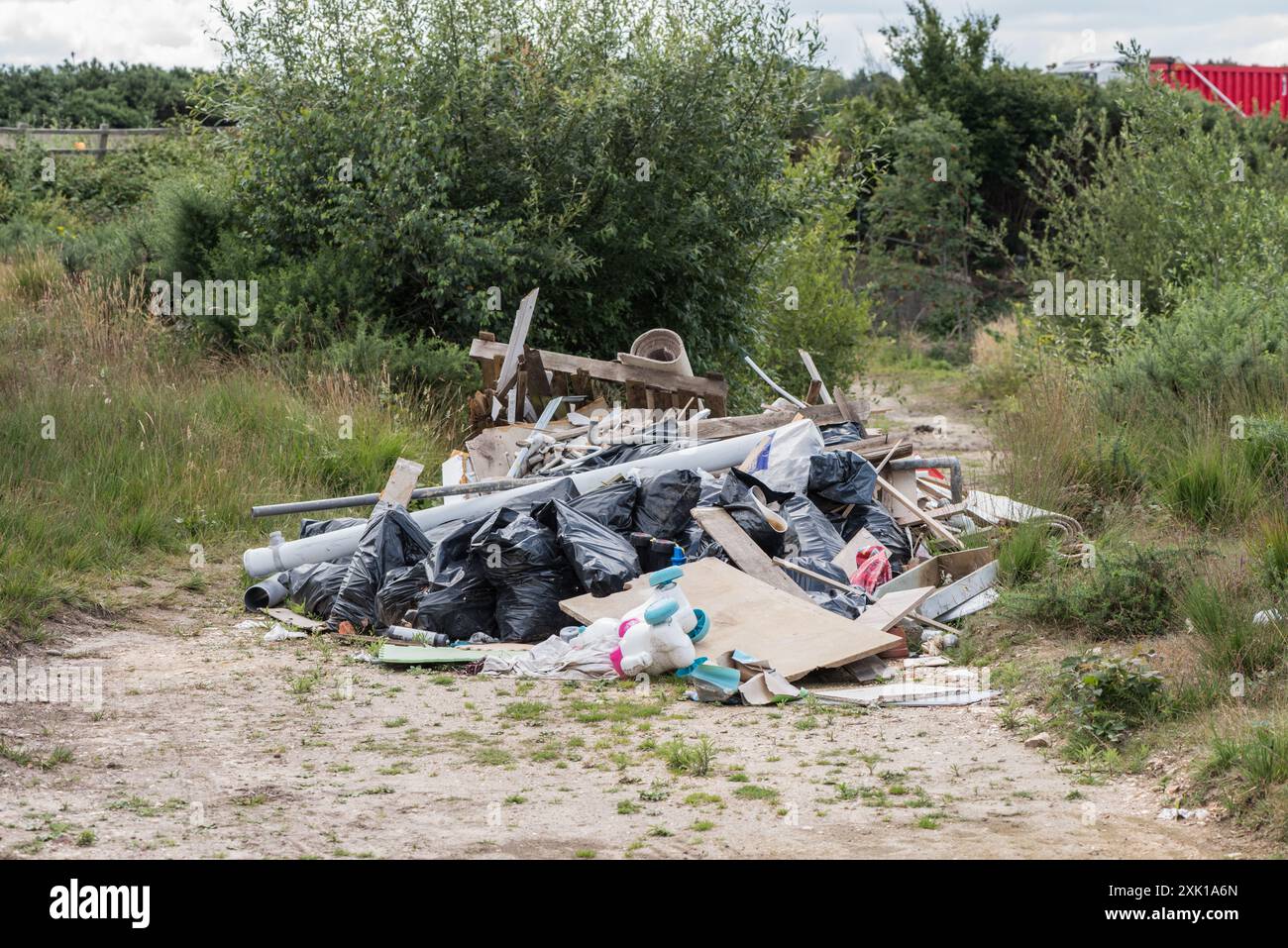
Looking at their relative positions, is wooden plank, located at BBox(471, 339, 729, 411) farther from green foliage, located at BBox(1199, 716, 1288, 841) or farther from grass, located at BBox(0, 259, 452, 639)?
green foliage, located at BBox(1199, 716, 1288, 841)


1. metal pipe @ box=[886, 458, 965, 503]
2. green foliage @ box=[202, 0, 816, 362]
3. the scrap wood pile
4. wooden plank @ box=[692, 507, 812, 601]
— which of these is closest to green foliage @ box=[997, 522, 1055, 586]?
the scrap wood pile

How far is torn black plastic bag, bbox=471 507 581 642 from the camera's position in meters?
7.05

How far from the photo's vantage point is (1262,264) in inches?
480

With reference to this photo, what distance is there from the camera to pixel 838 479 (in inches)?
326

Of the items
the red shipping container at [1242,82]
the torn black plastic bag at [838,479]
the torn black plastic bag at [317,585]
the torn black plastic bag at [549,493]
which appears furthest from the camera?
the red shipping container at [1242,82]

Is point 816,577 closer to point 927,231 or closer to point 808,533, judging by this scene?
point 808,533

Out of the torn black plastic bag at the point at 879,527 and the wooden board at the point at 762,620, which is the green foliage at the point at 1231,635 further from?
the torn black plastic bag at the point at 879,527

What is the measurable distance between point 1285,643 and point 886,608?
7.05 feet

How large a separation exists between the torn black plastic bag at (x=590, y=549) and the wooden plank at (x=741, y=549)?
0.49m

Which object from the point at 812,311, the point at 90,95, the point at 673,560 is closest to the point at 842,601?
the point at 673,560

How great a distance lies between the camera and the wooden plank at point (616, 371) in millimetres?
10492

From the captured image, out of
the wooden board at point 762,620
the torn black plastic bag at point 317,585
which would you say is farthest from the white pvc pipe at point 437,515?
the wooden board at point 762,620

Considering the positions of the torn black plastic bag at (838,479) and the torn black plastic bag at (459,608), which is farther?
the torn black plastic bag at (838,479)

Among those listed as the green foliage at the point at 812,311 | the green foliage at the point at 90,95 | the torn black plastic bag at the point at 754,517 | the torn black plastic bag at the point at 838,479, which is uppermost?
the green foliage at the point at 90,95
